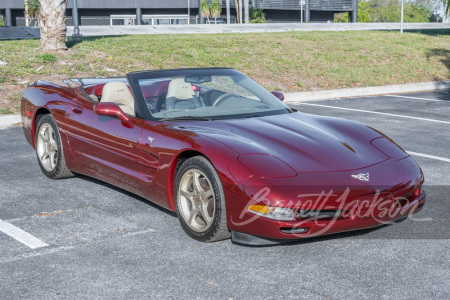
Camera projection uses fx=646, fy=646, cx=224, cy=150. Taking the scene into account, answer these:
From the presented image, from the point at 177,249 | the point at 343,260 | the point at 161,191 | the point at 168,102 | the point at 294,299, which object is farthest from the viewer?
the point at 168,102

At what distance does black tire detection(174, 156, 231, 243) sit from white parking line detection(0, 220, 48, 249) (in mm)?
1160

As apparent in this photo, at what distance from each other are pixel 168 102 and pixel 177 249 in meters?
1.65

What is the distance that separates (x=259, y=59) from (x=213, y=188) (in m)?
15.1

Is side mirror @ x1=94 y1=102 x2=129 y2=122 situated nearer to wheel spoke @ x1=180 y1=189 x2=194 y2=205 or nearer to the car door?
the car door

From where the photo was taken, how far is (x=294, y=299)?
3959 millimetres

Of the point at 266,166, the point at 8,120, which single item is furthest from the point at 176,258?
the point at 8,120

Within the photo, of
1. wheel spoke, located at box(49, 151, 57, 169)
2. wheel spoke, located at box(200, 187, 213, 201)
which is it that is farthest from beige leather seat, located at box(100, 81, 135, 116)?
wheel spoke, located at box(200, 187, 213, 201)

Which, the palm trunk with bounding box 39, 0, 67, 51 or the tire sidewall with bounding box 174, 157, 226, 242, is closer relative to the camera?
the tire sidewall with bounding box 174, 157, 226, 242

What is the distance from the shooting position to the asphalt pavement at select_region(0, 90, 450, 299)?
412 centimetres

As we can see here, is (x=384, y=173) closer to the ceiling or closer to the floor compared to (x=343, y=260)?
closer to the ceiling

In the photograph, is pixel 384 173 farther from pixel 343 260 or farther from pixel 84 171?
pixel 84 171

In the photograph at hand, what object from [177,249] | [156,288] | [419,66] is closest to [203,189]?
[177,249]

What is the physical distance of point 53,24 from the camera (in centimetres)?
1664

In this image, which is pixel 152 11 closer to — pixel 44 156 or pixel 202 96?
pixel 44 156
